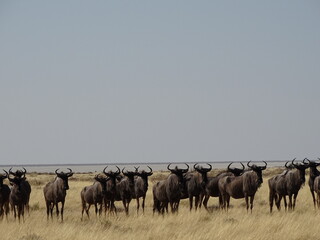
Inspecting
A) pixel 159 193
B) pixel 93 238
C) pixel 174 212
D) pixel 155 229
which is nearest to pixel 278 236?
pixel 155 229

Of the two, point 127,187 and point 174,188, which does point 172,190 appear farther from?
point 127,187

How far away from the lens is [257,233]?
14.3m

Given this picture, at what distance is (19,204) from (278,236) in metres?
11.6

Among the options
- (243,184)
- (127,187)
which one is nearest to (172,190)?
(127,187)

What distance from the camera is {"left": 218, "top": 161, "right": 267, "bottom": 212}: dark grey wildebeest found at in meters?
23.1

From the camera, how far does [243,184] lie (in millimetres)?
23453

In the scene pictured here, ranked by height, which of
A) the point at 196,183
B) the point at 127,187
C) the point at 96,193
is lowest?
the point at 96,193

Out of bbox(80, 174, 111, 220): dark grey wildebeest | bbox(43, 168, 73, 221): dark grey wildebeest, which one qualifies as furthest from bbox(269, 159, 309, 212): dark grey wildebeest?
bbox(43, 168, 73, 221): dark grey wildebeest

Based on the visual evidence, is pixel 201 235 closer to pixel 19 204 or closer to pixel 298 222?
pixel 298 222

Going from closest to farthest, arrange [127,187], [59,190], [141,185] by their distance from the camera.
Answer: [59,190] → [127,187] → [141,185]

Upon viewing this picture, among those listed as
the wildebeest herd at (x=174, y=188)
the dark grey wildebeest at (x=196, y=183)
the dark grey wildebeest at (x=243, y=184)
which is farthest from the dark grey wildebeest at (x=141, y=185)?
the dark grey wildebeest at (x=243, y=184)

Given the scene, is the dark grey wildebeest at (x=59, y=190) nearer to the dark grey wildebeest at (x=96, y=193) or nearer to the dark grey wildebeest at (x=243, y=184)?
the dark grey wildebeest at (x=96, y=193)

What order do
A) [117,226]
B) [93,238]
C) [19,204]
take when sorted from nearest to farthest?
[93,238] < [117,226] < [19,204]

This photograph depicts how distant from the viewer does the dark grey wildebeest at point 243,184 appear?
2314 centimetres
